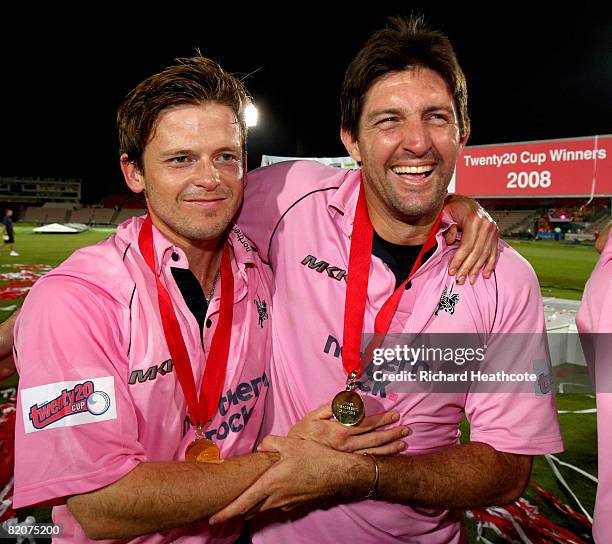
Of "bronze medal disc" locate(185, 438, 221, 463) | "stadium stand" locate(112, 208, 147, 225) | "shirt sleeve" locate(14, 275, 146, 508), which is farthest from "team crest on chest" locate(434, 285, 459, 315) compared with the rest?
"stadium stand" locate(112, 208, 147, 225)

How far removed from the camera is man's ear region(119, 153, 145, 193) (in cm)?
225

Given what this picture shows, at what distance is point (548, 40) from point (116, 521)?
30.3m

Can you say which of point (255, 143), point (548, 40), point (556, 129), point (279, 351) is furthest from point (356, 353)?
point (255, 143)

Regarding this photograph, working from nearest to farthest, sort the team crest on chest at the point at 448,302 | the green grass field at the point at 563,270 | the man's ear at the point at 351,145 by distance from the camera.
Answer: the team crest on chest at the point at 448,302 < the man's ear at the point at 351,145 < the green grass field at the point at 563,270

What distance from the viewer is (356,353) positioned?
6.88 ft

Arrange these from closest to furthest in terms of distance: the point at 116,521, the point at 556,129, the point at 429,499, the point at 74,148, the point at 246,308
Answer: the point at 116,521 < the point at 429,499 < the point at 246,308 < the point at 556,129 < the point at 74,148

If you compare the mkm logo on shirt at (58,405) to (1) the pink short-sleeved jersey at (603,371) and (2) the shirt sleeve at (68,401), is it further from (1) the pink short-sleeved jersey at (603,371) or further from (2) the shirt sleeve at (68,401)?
(1) the pink short-sleeved jersey at (603,371)

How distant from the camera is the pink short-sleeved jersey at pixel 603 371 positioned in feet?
5.98

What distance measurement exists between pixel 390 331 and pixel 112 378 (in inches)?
44.8

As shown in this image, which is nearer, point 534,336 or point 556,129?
point 534,336

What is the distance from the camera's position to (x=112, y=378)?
1.71 meters

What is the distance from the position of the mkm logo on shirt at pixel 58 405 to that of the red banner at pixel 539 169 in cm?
372

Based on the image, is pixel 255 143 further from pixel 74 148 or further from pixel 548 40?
pixel 548 40

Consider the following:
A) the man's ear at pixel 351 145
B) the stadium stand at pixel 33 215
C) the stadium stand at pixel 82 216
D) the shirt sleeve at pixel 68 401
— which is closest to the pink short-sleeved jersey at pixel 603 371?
the man's ear at pixel 351 145
